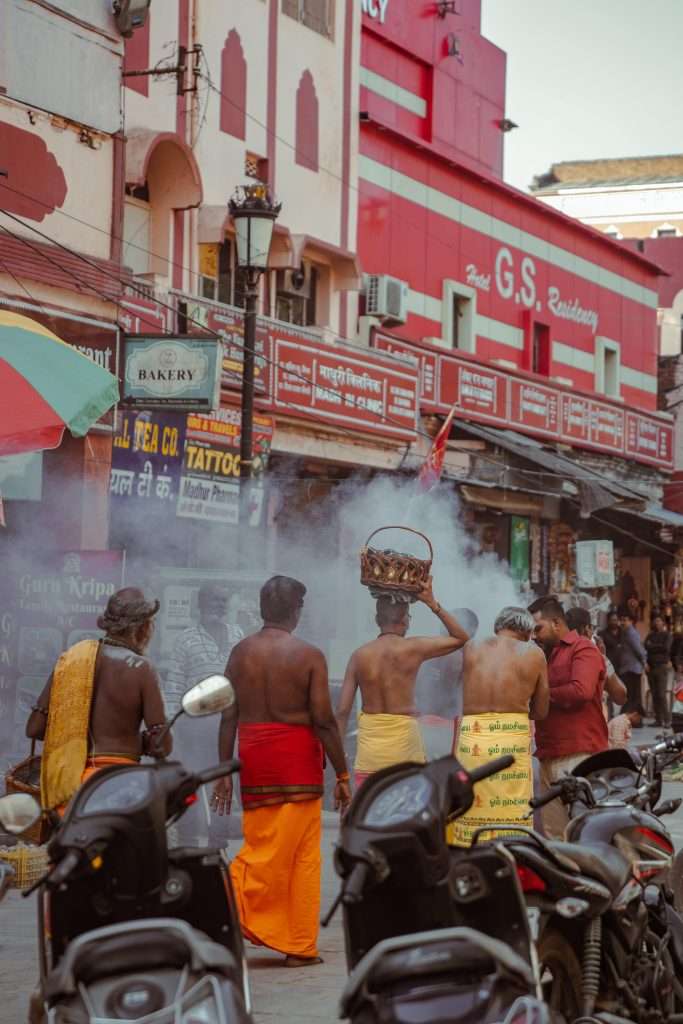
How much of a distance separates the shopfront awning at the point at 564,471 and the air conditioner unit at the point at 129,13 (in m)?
10.4

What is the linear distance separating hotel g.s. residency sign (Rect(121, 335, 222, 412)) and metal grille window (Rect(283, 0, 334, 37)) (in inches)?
320

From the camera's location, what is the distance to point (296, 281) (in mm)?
22422

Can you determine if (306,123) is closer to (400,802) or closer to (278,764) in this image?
(278,764)

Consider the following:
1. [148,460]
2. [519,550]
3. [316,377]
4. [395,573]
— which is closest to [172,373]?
[148,460]

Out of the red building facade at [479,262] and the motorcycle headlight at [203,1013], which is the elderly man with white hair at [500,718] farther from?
the red building facade at [479,262]

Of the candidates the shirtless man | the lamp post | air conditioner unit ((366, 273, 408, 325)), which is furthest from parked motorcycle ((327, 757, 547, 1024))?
air conditioner unit ((366, 273, 408, 325))

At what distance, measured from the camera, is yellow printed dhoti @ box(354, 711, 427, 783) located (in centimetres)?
877

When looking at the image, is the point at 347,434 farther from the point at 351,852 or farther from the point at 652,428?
the point at 351,852

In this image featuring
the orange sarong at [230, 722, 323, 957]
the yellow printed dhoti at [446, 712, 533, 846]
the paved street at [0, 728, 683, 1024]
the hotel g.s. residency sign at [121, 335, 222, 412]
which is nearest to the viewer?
the paved street at [0, 728, 683, 1024]

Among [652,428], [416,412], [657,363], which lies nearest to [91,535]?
[416,412]

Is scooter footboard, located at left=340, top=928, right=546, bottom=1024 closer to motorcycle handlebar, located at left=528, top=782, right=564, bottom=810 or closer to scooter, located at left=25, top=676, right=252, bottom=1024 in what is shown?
scooter, located at left=25, top=676, right=252, bottom=1024

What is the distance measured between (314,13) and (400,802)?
19.7 m

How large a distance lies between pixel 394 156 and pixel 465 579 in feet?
19.7

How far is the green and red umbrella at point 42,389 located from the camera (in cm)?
1079
